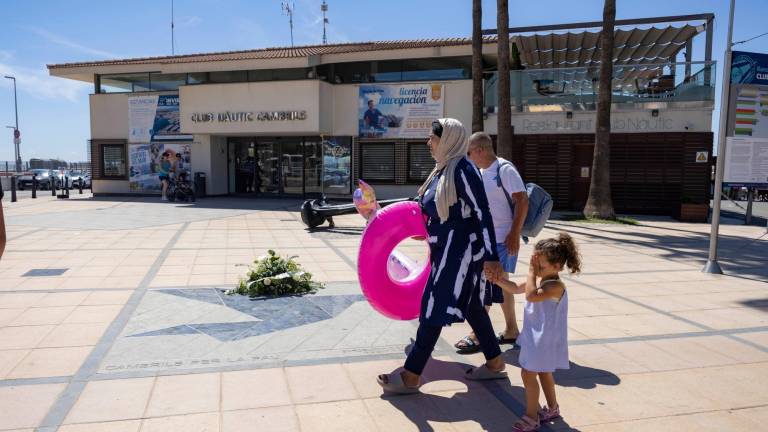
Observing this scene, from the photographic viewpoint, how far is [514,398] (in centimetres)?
365

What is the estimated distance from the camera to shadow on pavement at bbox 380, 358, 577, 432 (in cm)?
330

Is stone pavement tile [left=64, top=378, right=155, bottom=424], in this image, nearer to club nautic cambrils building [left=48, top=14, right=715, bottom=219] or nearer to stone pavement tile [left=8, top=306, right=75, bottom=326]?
stone pavement tile [left=8, top=306, right=75, bottom=326]

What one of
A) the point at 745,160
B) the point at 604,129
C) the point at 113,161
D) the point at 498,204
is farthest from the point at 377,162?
the point at 498,204

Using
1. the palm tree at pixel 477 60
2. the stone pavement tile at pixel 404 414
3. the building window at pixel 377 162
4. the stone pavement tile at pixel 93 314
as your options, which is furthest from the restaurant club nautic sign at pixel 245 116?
the stone pavement tile at pixel 404 414

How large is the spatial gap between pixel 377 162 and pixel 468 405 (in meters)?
17.6

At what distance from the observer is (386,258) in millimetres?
4090

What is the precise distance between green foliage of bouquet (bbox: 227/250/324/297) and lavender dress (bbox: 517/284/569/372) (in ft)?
12.1

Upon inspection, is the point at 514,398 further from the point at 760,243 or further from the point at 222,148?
the point at 222,148

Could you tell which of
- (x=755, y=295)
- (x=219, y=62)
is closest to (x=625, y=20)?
(x=755, y=295)

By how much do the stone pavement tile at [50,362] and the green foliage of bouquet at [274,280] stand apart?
201cm

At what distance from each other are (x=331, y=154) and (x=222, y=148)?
16.5ft

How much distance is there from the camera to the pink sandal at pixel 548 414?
10.7 ft

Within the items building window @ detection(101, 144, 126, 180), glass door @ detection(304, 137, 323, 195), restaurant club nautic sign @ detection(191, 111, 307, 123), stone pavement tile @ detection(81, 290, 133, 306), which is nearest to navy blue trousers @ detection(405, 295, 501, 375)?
stone pavement tile @ detection(81, 290, 133, 306)

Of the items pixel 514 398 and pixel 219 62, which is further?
pixel 219 62
